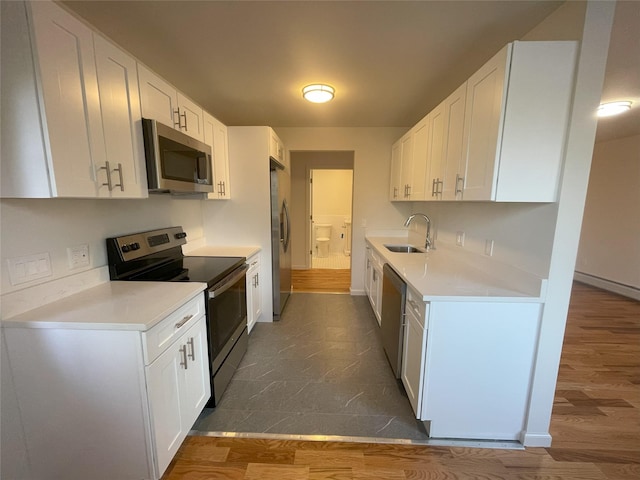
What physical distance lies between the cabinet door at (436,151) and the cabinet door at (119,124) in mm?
2116

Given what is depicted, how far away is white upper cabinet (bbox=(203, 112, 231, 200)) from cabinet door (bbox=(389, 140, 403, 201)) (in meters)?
2.05

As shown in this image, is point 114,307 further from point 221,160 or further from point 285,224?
point 285,224

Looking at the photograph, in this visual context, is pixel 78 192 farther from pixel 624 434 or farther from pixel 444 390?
pixel 624 434

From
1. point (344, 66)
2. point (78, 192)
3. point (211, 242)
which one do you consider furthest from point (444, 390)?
point (211, 242)

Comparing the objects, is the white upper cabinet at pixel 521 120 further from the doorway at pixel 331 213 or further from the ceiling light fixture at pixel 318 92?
the doorway at pixel 331 213

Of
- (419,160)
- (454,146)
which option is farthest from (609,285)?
(454,146)

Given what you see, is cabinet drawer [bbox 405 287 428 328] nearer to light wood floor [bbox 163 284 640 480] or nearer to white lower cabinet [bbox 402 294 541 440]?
white lower cabinet [bbox 402 294 541 440]

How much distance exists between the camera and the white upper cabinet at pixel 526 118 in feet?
4.19

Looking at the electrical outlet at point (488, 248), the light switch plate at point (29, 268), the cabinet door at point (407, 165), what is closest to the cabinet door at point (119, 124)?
the light switch plate at point (29, 268)

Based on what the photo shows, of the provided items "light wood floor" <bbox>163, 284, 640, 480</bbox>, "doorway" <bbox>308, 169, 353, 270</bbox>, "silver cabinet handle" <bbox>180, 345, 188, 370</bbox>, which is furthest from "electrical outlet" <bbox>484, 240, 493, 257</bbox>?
"doorway" <bbox>308, 169, 353, 270</bbox>

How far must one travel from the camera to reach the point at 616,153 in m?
4.11

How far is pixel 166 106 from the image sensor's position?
1.76 metres

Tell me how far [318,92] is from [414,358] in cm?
231

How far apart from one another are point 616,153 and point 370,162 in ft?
13.1
